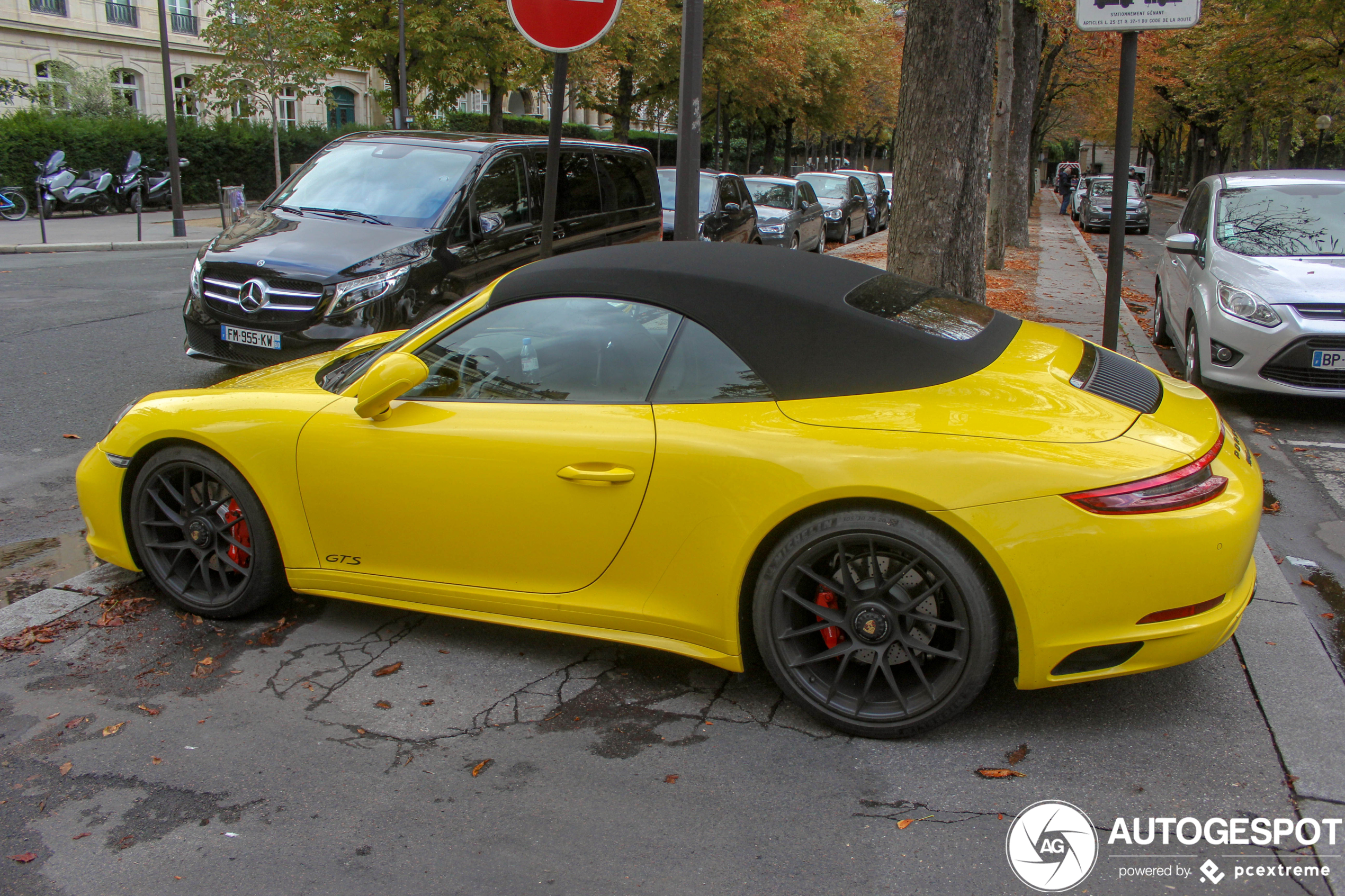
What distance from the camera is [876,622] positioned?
10.2 ft

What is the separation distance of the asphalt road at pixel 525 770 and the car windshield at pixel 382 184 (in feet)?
14.5

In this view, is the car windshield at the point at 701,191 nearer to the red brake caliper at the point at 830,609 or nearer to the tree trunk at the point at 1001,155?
the tree trunk at the point at 1001,155

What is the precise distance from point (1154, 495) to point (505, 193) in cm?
636

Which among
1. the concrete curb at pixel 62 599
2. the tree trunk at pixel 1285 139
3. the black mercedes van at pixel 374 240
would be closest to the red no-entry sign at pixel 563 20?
the black mercedes van at pixel 374 240

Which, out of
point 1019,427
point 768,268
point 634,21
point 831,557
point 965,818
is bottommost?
point 965,818

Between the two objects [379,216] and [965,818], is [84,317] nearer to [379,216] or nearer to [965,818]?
[379,216]

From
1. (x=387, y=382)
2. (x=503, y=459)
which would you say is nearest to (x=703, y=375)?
(x=503, y=459)

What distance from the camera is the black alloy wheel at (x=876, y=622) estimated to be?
118 inches

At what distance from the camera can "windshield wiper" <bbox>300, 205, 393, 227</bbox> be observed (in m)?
7.75

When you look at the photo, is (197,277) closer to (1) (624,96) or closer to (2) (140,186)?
(2) (140,186)

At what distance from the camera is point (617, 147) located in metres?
10.0

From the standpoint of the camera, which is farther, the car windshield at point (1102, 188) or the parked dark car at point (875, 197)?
the car windshield at point (1102, 188)

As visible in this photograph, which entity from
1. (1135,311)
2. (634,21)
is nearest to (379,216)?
(1135,311)

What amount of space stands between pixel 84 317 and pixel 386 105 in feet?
70.8
